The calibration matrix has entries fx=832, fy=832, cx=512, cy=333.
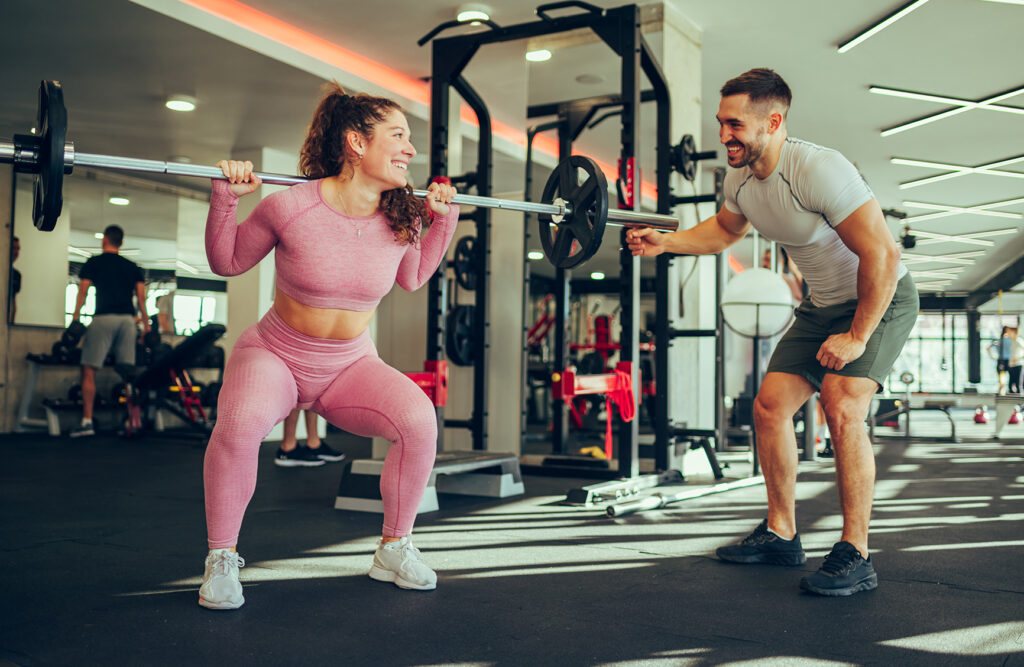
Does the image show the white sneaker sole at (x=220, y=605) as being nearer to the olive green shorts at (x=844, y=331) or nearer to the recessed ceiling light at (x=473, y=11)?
the olive green shorts at (x=844, y=331)

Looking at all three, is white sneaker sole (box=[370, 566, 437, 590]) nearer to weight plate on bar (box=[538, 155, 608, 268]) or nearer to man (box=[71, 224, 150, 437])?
weight plate on bar (box=[538, 155, 608, 268])

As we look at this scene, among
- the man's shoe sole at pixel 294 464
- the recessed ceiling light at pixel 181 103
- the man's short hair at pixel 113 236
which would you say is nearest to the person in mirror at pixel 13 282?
the man's short hair at pixel 113 236

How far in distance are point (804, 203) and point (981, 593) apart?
95cm

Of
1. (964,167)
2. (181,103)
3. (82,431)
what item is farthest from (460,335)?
(964,167)

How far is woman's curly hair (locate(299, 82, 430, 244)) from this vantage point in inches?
72.3

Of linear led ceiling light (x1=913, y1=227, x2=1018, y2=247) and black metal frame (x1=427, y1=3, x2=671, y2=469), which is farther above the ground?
linear led ceiling light (x1=913, y1=227, x2=1018, y2=247)

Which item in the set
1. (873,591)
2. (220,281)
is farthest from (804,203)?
(220,281)

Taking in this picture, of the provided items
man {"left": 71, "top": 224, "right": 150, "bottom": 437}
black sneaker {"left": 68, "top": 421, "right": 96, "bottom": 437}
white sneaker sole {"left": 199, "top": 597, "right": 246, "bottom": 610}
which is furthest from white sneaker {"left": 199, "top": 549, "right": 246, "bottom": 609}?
black sneaker {"left": 68, "top": 421, "right": 96, "bottom": 437}

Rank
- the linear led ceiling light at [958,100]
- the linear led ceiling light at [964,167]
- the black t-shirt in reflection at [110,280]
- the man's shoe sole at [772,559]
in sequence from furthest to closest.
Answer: the linear led ceiling light at [964,167] → the linear led ceiling light at [958,100] → the black t-shirt in reflection at [110,280] → the man's shoe sole at [772,559]

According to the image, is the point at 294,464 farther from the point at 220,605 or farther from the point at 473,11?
the point at 220,605

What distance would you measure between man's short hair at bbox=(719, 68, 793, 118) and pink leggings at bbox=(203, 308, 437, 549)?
1.04 meters

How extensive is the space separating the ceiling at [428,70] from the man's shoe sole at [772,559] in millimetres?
3143

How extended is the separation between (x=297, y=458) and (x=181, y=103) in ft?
8.68

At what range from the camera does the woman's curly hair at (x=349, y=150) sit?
184 cm
